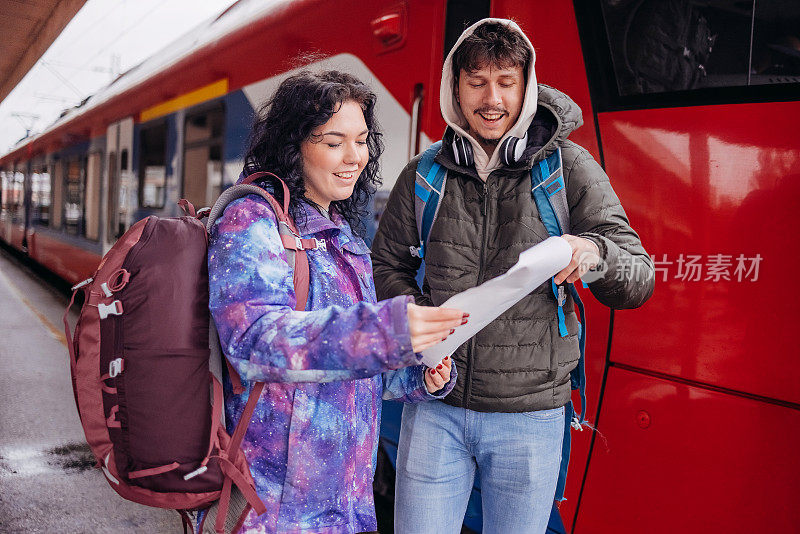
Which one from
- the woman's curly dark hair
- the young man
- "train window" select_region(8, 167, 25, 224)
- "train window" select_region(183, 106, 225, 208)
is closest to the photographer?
the woman's curly dark hair

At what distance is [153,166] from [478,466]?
494 cm

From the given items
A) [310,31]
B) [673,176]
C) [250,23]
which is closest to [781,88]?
[673,176]

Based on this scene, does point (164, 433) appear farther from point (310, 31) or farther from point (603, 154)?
point (310, 31)

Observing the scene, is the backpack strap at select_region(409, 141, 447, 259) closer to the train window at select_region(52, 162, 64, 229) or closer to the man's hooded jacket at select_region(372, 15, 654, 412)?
the man's hooded jacket at select_region(372, 15, 654, 412)

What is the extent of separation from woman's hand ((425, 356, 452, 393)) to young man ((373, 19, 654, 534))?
133 millimetres

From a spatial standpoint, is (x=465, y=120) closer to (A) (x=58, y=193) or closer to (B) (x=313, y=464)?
(B) (x=313, y=464)

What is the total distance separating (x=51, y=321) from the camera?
325 inches

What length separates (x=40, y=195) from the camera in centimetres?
1221

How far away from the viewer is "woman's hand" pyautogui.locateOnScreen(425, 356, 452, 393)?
1.48 metres

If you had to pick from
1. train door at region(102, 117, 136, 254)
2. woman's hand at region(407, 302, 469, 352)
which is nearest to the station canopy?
train door at region(102, 117, 136, 254)

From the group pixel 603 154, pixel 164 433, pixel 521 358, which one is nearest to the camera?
pixel 164 433

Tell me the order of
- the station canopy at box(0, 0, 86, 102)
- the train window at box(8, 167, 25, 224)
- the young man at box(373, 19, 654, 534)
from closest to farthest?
the young man at box(373, 19, 654, 534), the station canopy at box(0, 0, 86, 102), the train window at box(8, 167, 25, 224)

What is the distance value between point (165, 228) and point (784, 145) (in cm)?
143

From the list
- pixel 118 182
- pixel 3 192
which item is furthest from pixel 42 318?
pixel 3 192
